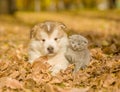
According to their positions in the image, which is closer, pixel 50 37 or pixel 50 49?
pixel 50 49

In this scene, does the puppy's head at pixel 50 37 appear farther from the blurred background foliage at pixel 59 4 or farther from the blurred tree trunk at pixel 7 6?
the blurred background foliage at pixel 59 4

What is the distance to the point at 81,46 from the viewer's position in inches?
298

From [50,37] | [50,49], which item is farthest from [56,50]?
[50,37]

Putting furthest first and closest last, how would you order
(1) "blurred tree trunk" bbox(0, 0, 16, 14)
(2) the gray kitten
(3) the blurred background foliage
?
(3) the blurred background foliage
(1) "blurred tree trunk" bbox(0, 0, 16, 14)
(2) the gray kitten

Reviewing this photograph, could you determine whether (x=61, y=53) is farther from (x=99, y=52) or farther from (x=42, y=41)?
(x=99, y=52)

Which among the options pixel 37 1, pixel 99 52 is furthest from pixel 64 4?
pixel 99 52

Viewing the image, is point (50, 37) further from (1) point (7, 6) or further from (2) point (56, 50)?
(1) point (7, 6)

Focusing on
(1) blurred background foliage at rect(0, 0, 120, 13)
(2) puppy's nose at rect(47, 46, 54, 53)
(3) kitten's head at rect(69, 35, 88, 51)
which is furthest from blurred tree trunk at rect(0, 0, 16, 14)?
(1) blurred background foliage at rect(0, 0, 120, 13)

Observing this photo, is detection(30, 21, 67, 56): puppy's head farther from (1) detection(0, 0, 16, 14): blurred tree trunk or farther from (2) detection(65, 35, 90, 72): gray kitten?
(1) detection(0, 0, 16, 14): blurred tree trunk

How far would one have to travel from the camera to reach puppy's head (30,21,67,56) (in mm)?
7230

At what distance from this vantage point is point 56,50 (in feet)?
23.8

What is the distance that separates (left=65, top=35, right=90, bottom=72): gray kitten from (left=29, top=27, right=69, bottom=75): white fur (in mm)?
74

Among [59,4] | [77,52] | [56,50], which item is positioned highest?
[56,50]

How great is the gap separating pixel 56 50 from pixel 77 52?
437 millimetres
